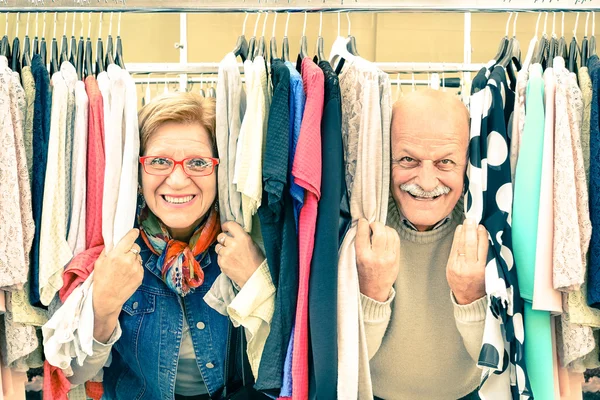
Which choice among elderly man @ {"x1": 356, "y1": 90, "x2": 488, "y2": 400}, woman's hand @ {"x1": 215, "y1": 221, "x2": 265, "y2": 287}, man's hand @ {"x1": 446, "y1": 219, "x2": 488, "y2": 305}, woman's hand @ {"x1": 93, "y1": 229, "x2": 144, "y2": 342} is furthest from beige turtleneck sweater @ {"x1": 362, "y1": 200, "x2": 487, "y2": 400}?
woman's hand @ {"x1": 93, "y1": 229, "x2": 144, "y2": 342}

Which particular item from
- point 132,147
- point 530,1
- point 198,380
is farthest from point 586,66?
point 198,380

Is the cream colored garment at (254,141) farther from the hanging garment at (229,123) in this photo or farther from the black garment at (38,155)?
the black garment at (38,155)

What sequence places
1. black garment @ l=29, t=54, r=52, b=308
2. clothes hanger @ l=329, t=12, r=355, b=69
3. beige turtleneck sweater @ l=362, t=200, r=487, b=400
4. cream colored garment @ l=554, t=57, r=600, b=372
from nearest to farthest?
1. cream colored garment @ l=554, t=57, r=600, b=372
2. black garment @ l=29, t=54, r=52, b=308
3. clothes hanger @ l=329, t=12, r=355, b=69
4. beige turtleneck sweater @ l=362, t=200, r=487, b=400

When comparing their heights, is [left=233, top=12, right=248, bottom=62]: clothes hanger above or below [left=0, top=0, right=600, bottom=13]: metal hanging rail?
below

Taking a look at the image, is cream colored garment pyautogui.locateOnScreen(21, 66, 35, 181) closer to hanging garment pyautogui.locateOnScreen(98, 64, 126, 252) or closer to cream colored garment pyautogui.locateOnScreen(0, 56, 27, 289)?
cream colored garment pyautogui.locateOnScreen(0, 56, 27, 289)

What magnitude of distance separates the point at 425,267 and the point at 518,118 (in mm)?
536

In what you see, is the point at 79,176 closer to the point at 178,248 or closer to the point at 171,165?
the point at 171,165

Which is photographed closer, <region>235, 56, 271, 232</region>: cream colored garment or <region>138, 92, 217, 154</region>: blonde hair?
<region>235, 56, 271, 232</region>: cream colored garment

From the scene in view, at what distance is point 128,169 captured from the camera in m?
1.97

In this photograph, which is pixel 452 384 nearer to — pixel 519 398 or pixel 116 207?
pixel 519 398

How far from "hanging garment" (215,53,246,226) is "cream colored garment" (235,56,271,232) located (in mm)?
61

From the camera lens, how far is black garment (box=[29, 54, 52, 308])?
1.94m

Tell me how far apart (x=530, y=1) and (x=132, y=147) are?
1.22 m

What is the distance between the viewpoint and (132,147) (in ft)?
6.50
